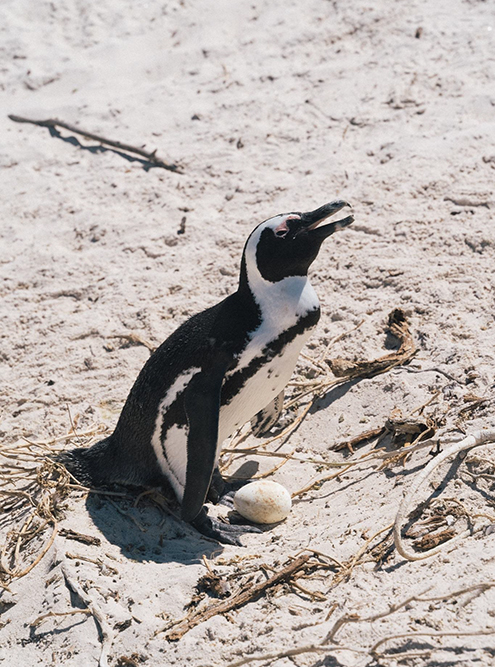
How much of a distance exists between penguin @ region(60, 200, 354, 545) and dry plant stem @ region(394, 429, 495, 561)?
0.69 meters

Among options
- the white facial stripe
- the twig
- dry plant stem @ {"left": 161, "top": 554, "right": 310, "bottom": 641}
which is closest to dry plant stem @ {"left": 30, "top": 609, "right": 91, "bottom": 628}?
dry plant stem @ {"left": 161, "top": 554, "right": 310, "bottom": 641}

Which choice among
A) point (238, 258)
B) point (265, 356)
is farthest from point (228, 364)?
point (238, 258)

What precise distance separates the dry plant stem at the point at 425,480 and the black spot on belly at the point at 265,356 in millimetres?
679

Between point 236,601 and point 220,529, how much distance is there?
68cm

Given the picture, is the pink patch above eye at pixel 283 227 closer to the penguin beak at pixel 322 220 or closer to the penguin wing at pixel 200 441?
the penguin beak at pixel 322 220

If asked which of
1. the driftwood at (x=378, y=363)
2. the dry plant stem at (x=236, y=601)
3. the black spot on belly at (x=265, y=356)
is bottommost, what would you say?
the driftwood at (x=378, y=363)

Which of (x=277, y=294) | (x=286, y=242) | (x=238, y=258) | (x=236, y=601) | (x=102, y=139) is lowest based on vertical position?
(x=238, y=258)

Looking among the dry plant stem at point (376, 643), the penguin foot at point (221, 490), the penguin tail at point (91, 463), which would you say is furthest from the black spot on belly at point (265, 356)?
the dry plant stem at point (376, 643)

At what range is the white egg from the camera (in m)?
3.01

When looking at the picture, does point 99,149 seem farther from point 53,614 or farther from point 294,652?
point 294,652

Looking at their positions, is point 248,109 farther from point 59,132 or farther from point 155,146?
point 59,132

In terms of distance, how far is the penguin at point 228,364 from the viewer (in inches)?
114

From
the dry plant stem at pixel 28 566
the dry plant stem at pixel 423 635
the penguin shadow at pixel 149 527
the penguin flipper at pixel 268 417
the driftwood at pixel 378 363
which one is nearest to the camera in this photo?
the dry plant stem at pixel 423 635

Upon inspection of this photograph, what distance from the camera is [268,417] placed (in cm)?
352
